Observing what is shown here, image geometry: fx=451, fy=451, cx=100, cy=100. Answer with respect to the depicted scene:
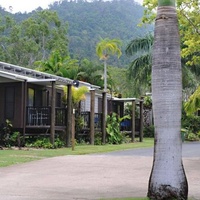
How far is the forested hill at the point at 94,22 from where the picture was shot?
60.4m

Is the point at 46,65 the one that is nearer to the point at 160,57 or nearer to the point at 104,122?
the point at 104,122

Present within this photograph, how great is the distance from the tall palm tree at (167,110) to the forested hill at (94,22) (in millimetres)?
48605

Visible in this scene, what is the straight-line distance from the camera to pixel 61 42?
49.5 m

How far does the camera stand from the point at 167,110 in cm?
711

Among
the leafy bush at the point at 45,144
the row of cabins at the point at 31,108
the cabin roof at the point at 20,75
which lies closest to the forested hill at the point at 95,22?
the cabin roof at the point at 20,75

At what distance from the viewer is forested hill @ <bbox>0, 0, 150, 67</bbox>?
198ft

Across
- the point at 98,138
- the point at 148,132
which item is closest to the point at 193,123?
the point at 148,132

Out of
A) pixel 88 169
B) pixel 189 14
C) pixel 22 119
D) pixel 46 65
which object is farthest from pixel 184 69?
pixel 88 169

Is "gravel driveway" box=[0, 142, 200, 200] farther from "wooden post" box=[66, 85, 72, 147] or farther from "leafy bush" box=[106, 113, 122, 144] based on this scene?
"leafy bush" box=[106, 113, 122, 144]

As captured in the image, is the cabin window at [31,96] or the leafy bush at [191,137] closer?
the cabin window at [31,96]

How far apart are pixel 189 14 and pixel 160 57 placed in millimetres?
8385

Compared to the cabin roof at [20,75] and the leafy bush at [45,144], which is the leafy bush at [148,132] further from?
the leafy bush at [45,144]

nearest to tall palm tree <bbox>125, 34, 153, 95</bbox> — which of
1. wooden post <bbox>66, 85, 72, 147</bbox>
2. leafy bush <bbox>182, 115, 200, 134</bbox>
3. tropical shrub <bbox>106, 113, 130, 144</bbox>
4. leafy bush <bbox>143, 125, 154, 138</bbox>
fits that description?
leafy bush <bbox>143, 125, 154, 138</bbox>

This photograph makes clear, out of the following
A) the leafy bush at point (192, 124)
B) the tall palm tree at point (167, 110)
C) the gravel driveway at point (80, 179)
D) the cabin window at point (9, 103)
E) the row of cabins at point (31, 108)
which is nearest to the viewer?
the tall palm tree at point (167, 110)
